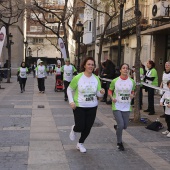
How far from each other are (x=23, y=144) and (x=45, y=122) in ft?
8.21

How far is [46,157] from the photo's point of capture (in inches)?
234

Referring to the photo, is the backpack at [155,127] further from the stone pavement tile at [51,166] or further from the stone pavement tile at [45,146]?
the stone pavement tile at [51,166]

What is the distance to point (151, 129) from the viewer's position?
858 cm

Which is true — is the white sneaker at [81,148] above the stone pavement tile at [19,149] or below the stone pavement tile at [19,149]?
above

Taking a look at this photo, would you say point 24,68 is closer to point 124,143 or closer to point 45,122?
point 45,122

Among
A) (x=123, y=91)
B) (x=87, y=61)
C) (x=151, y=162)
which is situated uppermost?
(x=87, y=61)

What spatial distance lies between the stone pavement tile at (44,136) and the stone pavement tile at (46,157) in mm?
1045

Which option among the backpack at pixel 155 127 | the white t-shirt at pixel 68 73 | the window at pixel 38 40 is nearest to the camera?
the backpack at pixel 155 127

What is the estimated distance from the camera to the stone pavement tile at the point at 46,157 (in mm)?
5703

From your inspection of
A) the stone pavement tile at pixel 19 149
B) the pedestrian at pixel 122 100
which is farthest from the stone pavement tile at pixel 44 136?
the pedestrian at pixel 122 100

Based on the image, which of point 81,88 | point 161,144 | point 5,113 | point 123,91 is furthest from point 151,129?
point 5,113

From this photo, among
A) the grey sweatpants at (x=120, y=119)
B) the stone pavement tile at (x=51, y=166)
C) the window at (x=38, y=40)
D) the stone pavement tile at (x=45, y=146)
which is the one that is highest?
the window at (x=38, y=40)

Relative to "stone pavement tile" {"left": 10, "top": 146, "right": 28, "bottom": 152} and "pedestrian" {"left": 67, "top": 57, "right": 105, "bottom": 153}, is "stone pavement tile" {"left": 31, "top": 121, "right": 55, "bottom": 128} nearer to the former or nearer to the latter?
"stone pavement tile" {"left": 10, "top": 146, "right": 28, "bottom": 152}

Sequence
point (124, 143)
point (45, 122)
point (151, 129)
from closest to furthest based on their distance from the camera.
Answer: point (124, 143)
point (151, 129)
point (45, 122)
